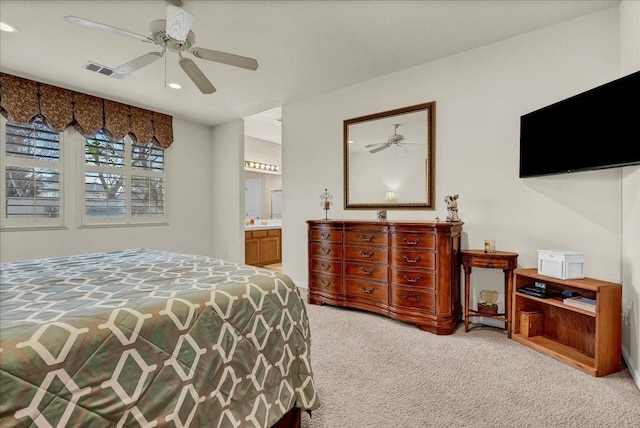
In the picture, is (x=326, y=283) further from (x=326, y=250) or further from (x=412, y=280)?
(x=412, y=280)

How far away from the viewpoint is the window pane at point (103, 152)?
4.26m

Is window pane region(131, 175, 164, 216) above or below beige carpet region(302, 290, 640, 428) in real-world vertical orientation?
above

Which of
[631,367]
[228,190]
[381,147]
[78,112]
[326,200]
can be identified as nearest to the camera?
[631,367]

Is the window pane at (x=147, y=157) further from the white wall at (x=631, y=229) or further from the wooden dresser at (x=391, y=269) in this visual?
the white wall at (x=631, y=229)

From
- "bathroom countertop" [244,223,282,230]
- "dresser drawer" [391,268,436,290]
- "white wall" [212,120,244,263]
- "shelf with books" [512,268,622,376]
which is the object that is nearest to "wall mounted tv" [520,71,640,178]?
"shelf with books" [512,268,622,376]

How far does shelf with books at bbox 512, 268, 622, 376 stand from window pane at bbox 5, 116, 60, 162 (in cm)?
531

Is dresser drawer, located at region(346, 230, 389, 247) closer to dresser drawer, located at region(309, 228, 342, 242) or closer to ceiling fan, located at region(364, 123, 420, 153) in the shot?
dresser drawer, located at region(309, 228, 342, 242)

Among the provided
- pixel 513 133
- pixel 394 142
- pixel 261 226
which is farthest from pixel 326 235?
pixel 261 226

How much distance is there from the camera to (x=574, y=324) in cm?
246

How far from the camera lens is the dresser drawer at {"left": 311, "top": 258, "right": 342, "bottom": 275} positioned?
353 centimetres

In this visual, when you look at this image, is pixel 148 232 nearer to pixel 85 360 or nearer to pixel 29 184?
pixel 29 184

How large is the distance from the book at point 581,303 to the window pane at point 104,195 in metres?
5.29

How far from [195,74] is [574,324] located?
3582 millimetres

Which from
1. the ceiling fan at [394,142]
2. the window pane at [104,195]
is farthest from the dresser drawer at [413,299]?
the window pane at [104,195]
